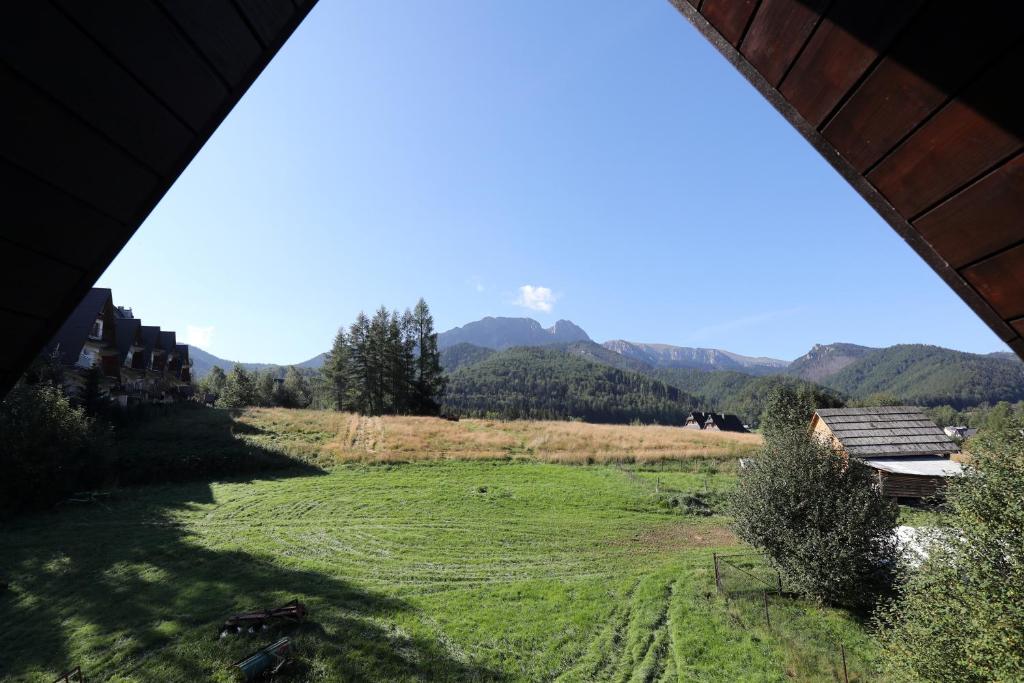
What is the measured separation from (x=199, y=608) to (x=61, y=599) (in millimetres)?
4350

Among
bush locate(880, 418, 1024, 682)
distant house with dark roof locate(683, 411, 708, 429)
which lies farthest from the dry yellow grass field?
distant house with dark roof locate(683, 411, 708, 429)

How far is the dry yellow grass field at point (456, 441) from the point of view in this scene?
32.1m

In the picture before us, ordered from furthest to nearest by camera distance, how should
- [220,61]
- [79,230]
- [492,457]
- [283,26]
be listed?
1. [492,457]
2. [283,26]
3. [220,61]
4. [79,230]

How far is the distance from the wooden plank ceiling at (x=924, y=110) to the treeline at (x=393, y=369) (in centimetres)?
5631

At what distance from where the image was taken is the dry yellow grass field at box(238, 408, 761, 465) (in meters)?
32.1

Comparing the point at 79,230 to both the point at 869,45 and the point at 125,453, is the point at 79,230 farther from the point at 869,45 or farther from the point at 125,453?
the point at 125,453

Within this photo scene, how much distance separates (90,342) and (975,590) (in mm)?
49371

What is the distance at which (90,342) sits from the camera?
112 feet

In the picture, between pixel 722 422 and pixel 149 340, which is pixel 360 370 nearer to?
pixel 149 340

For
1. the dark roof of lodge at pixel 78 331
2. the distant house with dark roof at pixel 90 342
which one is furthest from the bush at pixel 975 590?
the dark roof of lodge at pixel 78 331

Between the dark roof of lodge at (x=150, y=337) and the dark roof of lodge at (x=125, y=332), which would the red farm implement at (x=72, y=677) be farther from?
the dark roof of lodge at (x=150, y=337)

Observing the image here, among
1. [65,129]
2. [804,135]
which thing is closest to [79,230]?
[65,129]

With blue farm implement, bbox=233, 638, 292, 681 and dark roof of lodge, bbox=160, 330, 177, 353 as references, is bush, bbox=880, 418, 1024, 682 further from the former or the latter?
dark roof of lodge, bbox=160, 330, 177, 353

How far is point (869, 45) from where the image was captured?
1482mm
